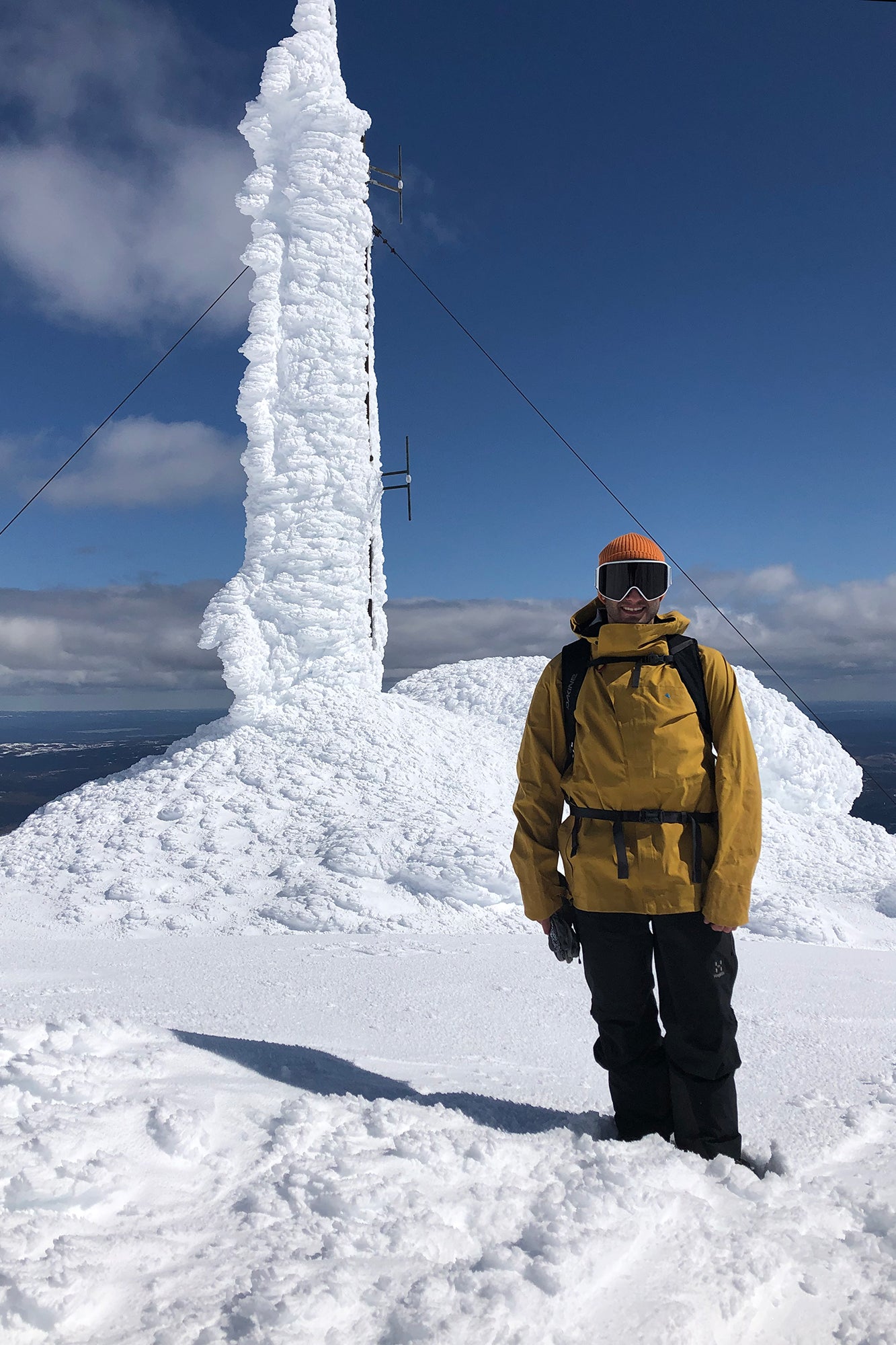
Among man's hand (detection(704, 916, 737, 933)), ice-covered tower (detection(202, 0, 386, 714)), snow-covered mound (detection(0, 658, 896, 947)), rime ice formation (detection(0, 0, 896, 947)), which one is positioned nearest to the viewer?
man's hand (detection(704, 916, 737, 933))

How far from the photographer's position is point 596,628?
113 inches

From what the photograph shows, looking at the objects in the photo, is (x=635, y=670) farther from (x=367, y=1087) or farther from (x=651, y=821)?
(x=367, y=1087)

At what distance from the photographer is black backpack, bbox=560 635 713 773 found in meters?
2.69

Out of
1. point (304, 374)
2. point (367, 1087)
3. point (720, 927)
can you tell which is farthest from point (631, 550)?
point (304, 374)

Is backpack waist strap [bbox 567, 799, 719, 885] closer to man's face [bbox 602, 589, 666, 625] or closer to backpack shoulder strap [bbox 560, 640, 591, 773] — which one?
backpack shoulder strap [bbox 560, 640, 591, 773]

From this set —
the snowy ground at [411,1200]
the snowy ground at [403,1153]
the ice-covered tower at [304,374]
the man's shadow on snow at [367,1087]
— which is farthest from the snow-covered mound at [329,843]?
the snowy ground at [411,1200]

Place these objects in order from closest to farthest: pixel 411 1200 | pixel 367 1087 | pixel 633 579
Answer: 1. pixel 411 1200
2. pixel 633 579
3. pixel 367 1087

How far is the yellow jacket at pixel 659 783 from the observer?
256 centimetres

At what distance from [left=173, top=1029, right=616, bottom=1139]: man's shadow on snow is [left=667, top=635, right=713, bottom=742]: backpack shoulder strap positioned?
1.59 m

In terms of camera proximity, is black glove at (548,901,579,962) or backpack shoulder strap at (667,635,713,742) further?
black glove at (548,901,579,962)

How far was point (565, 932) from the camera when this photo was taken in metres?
2.87

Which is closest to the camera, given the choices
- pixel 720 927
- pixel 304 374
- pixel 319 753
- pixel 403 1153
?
pixel 403 1153

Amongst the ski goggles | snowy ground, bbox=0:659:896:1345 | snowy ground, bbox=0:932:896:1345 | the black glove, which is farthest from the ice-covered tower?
the ski goggles

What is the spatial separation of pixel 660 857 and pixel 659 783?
26 cm
